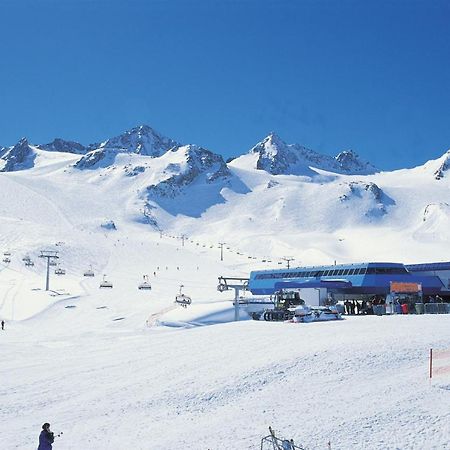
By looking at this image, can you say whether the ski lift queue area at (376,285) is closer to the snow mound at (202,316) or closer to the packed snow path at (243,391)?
the snow mound at (202,316)

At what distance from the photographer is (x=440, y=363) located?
69.3 ft

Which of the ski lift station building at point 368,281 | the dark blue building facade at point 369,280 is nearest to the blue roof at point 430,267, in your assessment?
the ski lift station building at point 368,281

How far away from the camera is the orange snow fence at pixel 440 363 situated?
799 inches

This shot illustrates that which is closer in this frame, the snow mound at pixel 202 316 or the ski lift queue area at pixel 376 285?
the snow mound at pixel 202 316

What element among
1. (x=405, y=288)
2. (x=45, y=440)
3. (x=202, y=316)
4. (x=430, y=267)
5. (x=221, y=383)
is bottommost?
(x=45, y=440)

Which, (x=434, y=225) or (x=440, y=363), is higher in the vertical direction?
(x=434, y=225)

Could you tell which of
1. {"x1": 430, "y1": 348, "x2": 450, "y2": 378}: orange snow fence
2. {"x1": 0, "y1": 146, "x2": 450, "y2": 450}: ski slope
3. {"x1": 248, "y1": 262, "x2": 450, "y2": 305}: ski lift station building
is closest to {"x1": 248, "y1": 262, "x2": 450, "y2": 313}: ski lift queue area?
{"x1": 248, "y1": 262, "x2": 450, "y2": 305}: ski lift station building

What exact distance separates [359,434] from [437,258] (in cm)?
12860

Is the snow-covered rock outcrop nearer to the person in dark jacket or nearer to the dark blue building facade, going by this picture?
the dark blue building facade

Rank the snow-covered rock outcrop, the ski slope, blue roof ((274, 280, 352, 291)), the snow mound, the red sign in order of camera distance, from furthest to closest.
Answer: the snow-covered rock outcrop
blue roof ((274, 280, 352, 291))
the red sign
the snow mound
the ski slope

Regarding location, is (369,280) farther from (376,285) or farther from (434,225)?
(434,225)

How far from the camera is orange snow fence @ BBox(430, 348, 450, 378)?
20303 mm

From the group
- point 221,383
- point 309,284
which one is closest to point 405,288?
point 309,284

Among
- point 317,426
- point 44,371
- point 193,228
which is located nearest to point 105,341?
point 44,371
